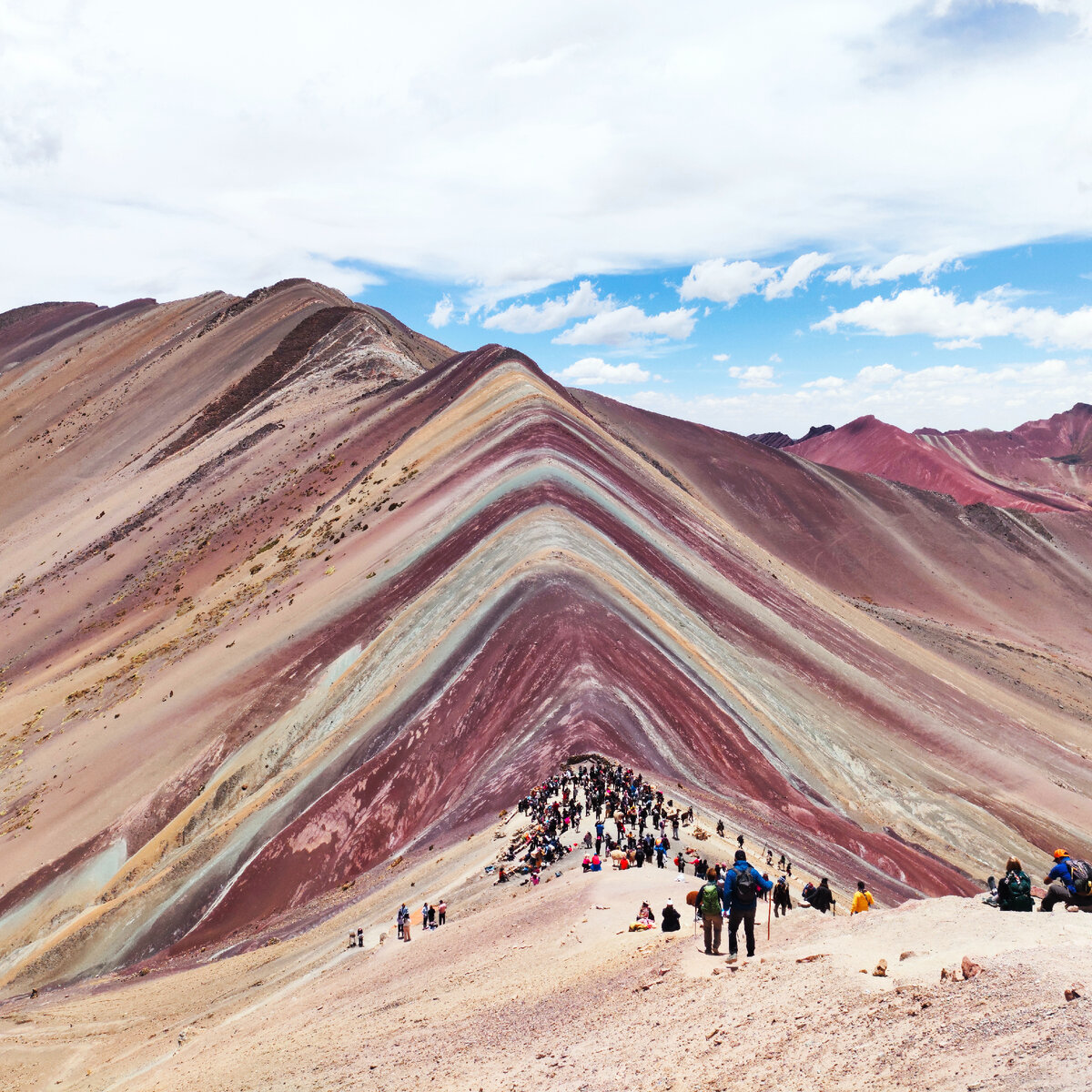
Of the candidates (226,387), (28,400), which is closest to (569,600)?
(226,387)

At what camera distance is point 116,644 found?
59438mm

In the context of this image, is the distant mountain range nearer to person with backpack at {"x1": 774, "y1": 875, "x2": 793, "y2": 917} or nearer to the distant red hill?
the distant red hill

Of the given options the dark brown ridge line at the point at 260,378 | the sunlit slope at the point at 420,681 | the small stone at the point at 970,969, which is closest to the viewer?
the small stone at the point at 970,969

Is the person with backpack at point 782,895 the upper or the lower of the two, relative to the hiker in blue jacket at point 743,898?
lower

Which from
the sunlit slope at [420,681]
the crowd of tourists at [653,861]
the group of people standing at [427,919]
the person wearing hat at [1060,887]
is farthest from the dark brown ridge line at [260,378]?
the person wearing hat at [1060,887]

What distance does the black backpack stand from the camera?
1184 cm

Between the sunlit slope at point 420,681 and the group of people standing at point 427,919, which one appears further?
the sunlit slope at point 420,681

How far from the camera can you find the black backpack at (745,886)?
11.8 m

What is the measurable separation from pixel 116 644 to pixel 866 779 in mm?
47638

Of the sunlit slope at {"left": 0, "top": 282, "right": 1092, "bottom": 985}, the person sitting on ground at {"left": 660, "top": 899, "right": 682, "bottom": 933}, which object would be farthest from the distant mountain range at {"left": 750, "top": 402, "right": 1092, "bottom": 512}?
the person sitting on ground at {"left": 660, "top": 899, "right": 682, "bottom": 933}

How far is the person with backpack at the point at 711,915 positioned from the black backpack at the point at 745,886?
0.40 meters

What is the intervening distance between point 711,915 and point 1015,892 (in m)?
4.34

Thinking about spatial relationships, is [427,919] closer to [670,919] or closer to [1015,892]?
[670,919]

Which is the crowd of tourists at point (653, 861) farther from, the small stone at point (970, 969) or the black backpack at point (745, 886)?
the small stone at point (970, 969)
